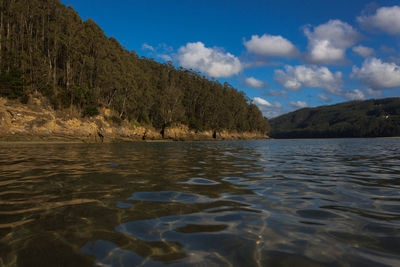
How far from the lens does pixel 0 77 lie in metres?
31.0

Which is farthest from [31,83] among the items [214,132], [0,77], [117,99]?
[214,132]

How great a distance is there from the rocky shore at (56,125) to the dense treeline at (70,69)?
6.57 feet

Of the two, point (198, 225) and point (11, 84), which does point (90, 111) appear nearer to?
point (11, 84)

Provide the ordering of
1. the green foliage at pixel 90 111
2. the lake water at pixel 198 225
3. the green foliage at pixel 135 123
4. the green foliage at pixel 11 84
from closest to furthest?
the lake water at pixel 198 225 → the green foliage at pixel 11 84 → the green foliage at pixel 90 111 → the green foliage at pixel 135 123

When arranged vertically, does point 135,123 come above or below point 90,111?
below

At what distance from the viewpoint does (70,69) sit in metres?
45.0

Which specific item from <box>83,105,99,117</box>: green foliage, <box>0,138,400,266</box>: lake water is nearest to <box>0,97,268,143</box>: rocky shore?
<box>83,105,99,117</box>: green foliage

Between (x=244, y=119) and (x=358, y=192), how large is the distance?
108324mm

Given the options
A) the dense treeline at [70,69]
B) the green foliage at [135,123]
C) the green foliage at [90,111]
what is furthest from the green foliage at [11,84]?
the green foliage at [135,123]

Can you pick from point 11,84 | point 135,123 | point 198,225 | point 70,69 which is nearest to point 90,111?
point 70,69

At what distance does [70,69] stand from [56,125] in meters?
16.5

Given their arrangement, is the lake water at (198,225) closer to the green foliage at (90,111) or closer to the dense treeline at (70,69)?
the dense treeline at (70,69)

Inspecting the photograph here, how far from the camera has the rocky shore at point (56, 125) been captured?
29.2 metres

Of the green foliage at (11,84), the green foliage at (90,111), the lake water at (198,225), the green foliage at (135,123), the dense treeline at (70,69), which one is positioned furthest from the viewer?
the green foliage at (135,123)
